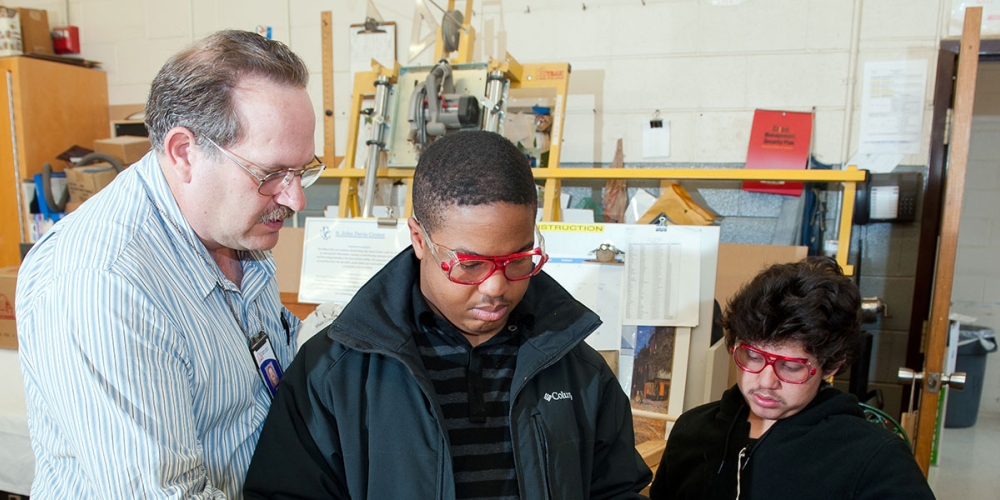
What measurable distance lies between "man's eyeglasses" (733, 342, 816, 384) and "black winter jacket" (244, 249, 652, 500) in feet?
1.54

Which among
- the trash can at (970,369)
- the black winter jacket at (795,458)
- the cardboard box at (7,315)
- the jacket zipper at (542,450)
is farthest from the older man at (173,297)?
the trash can at (970,369)

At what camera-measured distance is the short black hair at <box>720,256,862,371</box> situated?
126 centimetres

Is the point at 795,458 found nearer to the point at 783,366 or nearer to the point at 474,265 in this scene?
the point at 783,366

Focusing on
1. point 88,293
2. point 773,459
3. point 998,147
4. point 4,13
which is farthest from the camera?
point 998,147

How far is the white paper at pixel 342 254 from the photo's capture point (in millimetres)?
2479

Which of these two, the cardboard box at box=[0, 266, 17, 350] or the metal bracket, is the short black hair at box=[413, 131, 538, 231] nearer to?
the metal bracket

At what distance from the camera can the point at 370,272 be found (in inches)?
97.7

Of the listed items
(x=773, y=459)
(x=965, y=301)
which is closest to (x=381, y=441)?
(x=773, y=459)

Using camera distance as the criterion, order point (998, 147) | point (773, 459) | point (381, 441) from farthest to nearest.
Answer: point (998, 147)
point (773, 459)
point (381, 441)

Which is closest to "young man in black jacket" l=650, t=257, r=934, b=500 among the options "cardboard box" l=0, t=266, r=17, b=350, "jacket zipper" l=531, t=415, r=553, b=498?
"jacket zipper" l=531, t=415, r=553, b=498

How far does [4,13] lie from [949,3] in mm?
4710

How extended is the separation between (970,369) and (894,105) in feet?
7.04

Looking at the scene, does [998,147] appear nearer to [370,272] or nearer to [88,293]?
[370,272]

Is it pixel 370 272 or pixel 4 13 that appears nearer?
pixel 370 272
